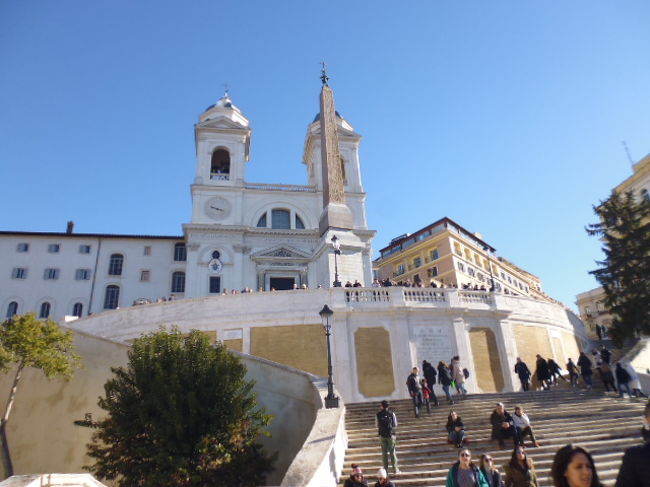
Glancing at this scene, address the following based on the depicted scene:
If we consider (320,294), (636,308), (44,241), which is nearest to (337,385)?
(320,294)

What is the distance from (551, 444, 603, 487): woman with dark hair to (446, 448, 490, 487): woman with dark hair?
3.79 m

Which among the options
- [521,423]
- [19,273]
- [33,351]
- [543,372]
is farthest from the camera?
[19,273]

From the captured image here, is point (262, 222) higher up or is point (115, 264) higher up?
point (262, 222)

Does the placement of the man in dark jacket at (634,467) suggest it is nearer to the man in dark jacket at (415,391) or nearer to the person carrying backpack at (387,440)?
the person carrying backpack at (387,440)

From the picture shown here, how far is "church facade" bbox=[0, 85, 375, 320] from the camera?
3884 centimetres

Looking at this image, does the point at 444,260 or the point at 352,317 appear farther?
the point at 444,260

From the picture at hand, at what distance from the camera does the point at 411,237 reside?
199 ft

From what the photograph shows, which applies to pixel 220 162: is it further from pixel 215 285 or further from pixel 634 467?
pixel 634 467

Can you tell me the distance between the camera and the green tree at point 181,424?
10570mm

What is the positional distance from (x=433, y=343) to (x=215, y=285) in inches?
878

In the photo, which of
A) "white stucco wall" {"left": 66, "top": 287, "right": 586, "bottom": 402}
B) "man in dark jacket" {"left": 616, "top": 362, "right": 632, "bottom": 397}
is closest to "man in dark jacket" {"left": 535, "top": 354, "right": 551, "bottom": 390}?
"white stucco wall" {"left": 66, "top": 287, "right": 586, "bottom": 402}

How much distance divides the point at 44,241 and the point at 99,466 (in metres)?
36.3

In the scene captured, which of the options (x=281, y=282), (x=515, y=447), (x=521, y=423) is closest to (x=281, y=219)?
(x=281, y=282)

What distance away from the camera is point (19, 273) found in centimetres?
4075
